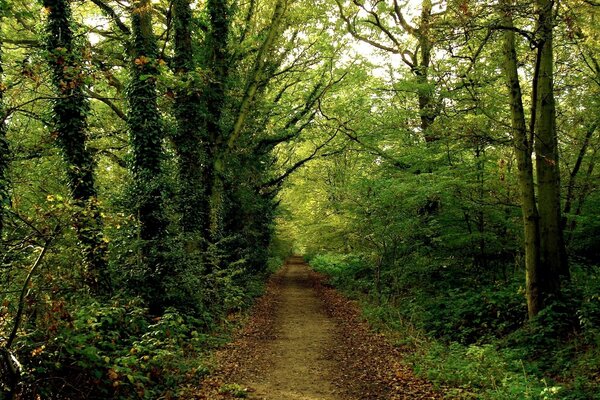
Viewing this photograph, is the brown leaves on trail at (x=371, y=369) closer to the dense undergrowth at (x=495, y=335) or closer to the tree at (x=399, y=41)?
the dense undergrowth at (x=495, y=335)

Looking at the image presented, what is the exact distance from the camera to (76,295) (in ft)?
23.6

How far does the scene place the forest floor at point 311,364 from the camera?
6.46 metres

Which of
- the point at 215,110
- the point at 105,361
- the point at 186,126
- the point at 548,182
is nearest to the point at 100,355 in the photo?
the point at 105,361

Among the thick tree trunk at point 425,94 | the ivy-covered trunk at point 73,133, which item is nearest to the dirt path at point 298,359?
the ivy-covered trunk at point 73,133

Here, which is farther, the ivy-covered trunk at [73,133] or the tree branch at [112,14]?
the tree branch at [112,14]

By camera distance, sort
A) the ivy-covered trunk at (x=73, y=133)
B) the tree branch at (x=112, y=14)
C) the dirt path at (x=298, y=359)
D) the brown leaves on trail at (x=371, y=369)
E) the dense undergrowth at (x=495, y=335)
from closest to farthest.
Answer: the dense undergrowth at (x=495, y=335)
the brown leaves on trail at (x=371, y=369)
the dirt path at (x=298, y=359)
the ivy-covered trunk at (x=73, y=133)
the tree branch at (x=112, y=14)

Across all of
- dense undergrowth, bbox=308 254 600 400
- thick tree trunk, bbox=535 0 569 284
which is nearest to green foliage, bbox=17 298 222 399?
dense undergrowth, bbox=308 254 600 400

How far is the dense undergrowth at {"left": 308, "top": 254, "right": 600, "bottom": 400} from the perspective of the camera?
19.9ft

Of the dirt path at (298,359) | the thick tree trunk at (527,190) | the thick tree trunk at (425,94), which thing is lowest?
the dirt path at (298,359)

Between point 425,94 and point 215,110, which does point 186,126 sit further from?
point 425,94

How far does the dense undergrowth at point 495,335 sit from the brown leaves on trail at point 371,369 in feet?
1.04

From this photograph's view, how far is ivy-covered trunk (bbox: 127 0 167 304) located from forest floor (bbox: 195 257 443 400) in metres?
2.96

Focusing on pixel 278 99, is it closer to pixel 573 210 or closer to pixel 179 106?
pixel 179 106

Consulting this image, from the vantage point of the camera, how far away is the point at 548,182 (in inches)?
347
